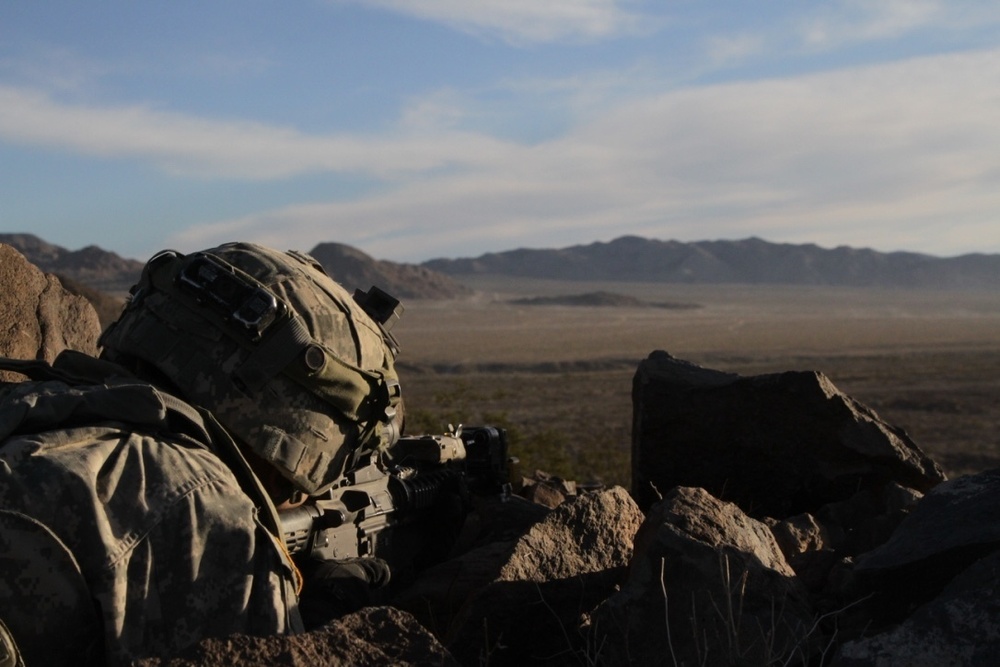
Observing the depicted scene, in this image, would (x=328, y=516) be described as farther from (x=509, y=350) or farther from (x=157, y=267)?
(x=509, y=350)

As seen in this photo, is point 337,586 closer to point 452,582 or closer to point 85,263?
point 452,582

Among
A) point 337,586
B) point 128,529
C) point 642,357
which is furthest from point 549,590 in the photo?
point 642,357

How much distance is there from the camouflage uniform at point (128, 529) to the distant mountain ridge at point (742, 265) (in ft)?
470

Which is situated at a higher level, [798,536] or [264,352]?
[264,352]

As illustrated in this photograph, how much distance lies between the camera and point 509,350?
48.4m

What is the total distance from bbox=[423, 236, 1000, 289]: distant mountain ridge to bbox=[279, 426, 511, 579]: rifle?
141 metres

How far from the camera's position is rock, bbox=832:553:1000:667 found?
2.63m

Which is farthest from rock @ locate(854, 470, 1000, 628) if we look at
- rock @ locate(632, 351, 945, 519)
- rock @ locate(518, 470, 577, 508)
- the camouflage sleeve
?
rock @ locate(518, 470, 577, 508)

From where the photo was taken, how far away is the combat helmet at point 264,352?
131 inches

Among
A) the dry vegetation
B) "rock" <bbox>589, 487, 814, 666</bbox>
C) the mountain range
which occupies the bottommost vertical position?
the dry vegetation

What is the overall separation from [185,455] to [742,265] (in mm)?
155702

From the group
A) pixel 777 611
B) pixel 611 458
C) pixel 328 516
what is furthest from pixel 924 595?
pixel 611 458

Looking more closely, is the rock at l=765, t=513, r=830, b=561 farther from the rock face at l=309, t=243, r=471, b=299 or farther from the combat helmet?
the rock face at l=309, t=243, r=471, b=299

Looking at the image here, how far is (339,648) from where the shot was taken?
98.8 inches
